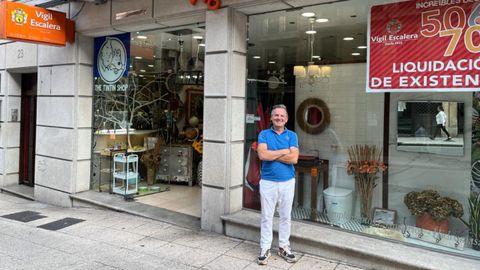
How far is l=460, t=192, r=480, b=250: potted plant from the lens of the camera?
4660mm

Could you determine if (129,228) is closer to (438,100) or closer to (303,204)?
(303,204)

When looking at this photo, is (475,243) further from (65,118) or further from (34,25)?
(34,25)

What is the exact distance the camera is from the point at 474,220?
15.6 feet

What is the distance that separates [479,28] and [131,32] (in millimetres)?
5458

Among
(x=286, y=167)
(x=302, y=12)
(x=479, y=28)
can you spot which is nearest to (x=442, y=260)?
(x=286, y=167)

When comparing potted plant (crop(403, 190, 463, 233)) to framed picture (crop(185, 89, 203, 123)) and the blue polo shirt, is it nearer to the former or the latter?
the blue polo shirt

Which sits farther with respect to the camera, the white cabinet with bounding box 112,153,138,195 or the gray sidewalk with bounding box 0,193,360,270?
the white cabinet with bounding box 112,153,138,195

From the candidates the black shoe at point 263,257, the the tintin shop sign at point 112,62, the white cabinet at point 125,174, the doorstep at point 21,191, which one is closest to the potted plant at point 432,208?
the black shoe at point 263,257

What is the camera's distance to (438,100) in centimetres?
520

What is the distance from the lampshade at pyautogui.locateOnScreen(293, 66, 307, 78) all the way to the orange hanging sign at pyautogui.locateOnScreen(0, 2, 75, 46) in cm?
417

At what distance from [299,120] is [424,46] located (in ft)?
8.83

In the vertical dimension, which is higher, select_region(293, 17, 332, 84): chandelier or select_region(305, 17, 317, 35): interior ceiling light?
select_region(305, 17, 317, 35): interior ceiling light

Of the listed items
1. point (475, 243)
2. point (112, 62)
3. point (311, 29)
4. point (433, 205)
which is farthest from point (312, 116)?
point (112, 62)

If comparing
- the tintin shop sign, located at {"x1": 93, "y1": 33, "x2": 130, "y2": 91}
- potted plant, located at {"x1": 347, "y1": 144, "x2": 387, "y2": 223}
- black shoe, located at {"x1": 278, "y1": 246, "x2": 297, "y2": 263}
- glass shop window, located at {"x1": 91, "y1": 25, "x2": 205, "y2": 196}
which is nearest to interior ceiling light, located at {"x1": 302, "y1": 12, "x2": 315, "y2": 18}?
glass shop window, located at {"x1": 91, "y1": 25, "x2": 205, "y2": 196}
